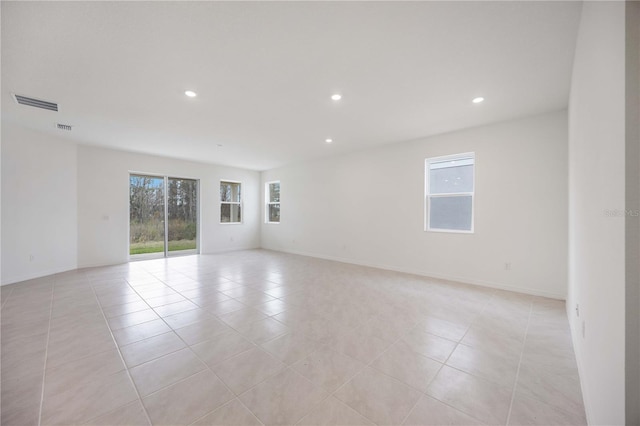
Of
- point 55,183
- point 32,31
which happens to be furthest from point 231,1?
point 55,183

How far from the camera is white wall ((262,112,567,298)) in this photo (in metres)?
3.59

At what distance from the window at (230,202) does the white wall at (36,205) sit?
3373mm

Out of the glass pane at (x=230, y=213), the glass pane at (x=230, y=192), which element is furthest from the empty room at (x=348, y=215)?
the glass pane at (x=230, y=213)

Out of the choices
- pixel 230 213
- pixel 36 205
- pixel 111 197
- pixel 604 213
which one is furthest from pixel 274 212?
pixel 604 213

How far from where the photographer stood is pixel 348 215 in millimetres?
6102

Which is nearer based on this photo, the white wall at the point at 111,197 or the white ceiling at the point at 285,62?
the white ceiling at the point at 285,62

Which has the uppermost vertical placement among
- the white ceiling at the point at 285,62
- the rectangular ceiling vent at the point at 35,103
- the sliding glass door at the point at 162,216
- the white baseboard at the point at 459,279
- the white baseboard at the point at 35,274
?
the rectangular ceiling vent at the point at 35,103

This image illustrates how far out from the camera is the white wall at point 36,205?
4.21m

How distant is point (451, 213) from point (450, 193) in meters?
0.37

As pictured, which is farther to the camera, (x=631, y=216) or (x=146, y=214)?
(x=146, y=214)

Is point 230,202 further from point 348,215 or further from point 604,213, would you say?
point 604,213

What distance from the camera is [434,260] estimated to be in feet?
15.4

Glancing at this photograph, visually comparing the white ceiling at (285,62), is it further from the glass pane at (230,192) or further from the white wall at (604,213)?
the glass pane at (230,192)

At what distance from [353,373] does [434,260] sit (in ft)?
11.1
